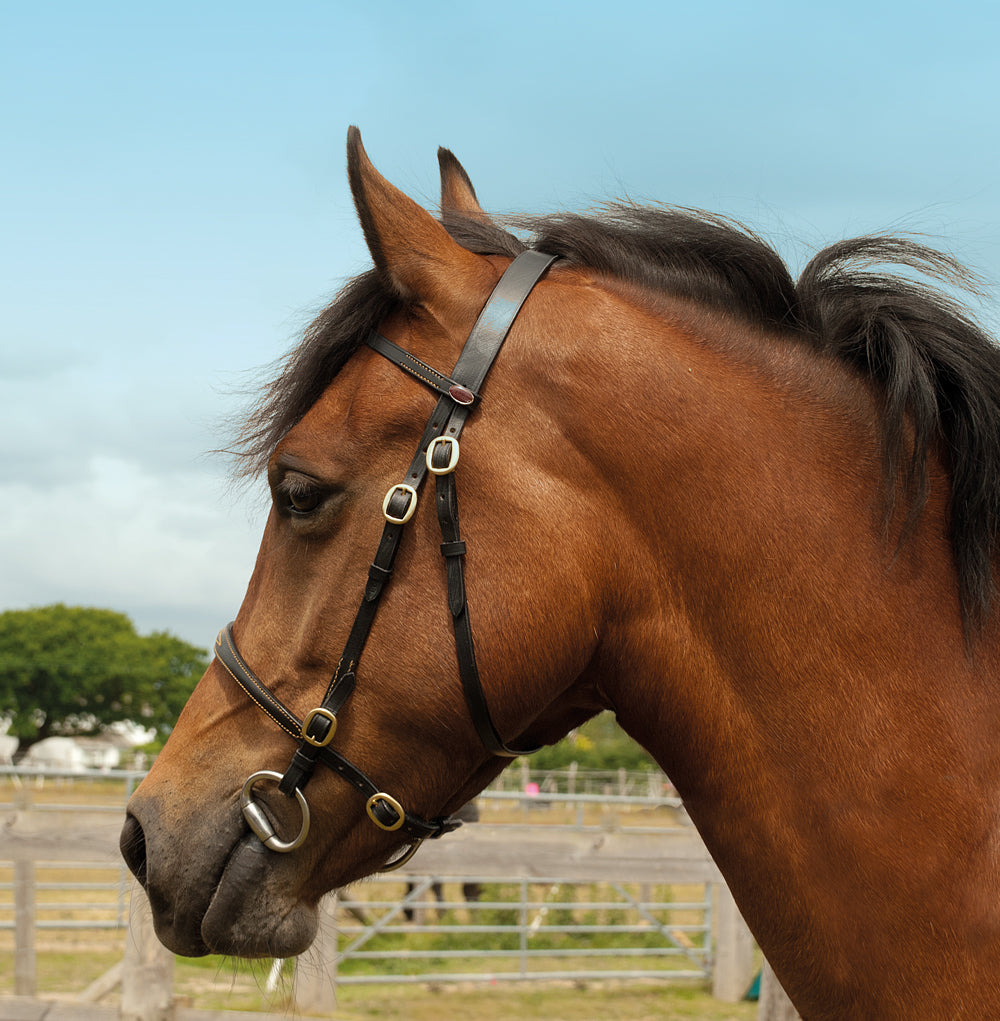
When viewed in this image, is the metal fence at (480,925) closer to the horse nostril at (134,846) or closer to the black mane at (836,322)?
the horse nostril at (134,846)

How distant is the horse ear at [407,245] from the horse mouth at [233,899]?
114 centimetres

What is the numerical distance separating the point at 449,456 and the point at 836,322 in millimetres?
865

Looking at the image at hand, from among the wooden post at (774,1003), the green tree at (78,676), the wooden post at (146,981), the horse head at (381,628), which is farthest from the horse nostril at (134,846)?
the green tree at (78,676)

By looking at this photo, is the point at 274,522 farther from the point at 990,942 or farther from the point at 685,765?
the point at 990,942

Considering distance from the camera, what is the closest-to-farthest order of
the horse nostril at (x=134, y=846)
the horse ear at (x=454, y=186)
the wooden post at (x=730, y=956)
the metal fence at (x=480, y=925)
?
the horse nostril at (x=134, y=846), the horse ear at (x=454, y=186), the metal fence at (x=480, y=925), the wooden post at (x=730, y=956)

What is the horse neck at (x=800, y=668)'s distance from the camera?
66.1 inches

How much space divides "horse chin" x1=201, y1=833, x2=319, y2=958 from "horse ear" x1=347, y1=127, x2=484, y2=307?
1.14 metres

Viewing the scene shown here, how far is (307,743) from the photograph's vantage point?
71.6 inches

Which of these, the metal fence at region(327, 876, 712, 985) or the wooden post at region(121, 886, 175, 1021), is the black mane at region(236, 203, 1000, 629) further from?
the metal fence at region(327, 876, 712, 985)

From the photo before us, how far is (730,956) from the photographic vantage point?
8.62m

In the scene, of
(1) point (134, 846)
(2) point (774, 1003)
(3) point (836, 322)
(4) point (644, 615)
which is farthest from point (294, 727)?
(2) point (774, 1003)

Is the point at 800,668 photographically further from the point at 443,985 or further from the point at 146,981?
the point at 443,985

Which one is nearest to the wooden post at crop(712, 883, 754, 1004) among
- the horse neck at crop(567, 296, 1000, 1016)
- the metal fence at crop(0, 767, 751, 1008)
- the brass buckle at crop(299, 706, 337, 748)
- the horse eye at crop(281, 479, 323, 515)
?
the metal fence at crop(0, 767, 751, 1008)

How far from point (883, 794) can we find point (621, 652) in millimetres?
524
